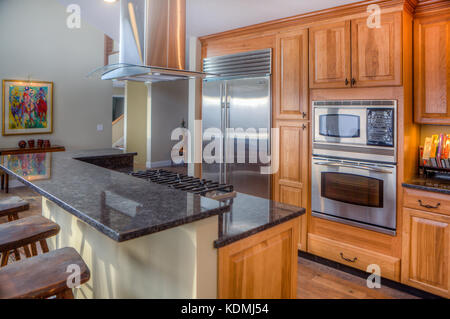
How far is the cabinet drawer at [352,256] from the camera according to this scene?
Result: 2.57 meters

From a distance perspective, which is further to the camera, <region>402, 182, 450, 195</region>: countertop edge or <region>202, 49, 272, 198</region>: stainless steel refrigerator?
<region>202, 49, 272, 198</region>: stainless steel refrigerator

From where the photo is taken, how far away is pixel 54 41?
6.22 m

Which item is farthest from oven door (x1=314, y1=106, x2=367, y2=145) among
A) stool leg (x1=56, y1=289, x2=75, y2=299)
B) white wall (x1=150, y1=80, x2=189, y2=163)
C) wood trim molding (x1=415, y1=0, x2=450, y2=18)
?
white wall (x1=150, y1=80, x2=189, y2=163)

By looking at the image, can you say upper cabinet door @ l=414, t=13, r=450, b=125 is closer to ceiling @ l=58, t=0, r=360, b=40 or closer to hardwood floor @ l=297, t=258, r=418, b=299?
ceiling @ l=58, t=0, r=360, b=40

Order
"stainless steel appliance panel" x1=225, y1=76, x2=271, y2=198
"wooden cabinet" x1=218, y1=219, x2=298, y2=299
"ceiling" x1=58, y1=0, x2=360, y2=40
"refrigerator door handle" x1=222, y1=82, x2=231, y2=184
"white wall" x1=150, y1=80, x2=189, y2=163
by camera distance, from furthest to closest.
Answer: "white wall" x1=150, y1=80, x2=189, y2=163
"refrigerator door handle" x1=222, y1=82, x2=231, y2=184
"stainless steel appliance panel" x1=225, y1=76, x2=271, y2=198
"ceiling" x1=58, y1=0, x2=360, y2=40
"wooden cabinet" x1=218, y1=219, x2=298, y2=299

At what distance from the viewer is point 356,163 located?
2.69 meters

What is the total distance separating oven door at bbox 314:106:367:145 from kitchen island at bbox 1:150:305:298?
1.33 meters

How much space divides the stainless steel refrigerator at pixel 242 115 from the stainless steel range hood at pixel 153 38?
1100 millimetres

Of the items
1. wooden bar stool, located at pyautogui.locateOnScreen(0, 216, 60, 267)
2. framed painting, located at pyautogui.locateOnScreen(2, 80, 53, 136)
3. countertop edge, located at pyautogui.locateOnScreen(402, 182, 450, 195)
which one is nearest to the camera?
wooden bar stool, located at pyautogui.locateOnScreen(0, 216, 60, 267)

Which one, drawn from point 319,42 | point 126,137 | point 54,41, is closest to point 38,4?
point 54,41

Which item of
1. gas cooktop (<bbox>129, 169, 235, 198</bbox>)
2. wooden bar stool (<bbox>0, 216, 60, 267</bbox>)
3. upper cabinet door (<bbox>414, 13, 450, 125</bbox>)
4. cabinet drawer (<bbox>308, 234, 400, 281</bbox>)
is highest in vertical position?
upper cabinet door (<bbox>414, 13, 450, 125</bbox>)

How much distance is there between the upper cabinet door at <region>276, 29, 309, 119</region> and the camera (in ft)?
9.74
